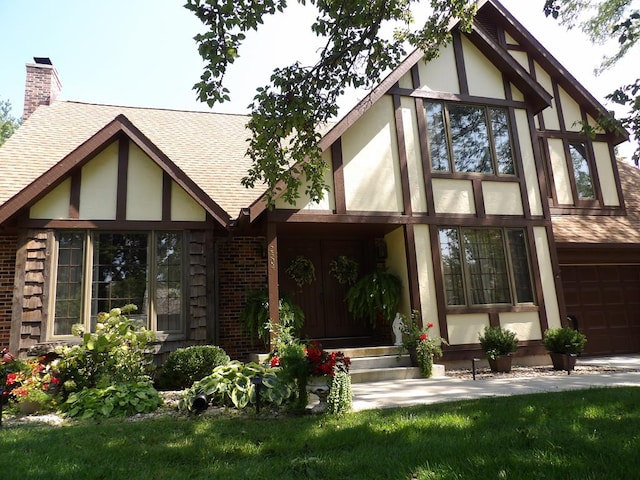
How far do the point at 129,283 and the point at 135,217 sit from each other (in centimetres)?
121

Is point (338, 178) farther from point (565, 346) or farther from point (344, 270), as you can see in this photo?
point (565, 346)

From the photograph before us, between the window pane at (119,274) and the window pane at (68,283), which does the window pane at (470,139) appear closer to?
the window pane at (119,274)

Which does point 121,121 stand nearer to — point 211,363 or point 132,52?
point 132,52

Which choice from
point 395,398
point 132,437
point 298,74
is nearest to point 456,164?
point 298,74

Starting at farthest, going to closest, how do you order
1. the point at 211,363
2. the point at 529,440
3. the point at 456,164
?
1. the point at 456,164
2. the point at 211,363
3. the point at 529,440

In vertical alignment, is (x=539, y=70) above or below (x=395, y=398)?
above

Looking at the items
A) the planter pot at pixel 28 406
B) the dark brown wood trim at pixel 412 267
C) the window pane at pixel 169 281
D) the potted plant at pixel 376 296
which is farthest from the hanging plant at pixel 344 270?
the planter pot at pixel 28 406

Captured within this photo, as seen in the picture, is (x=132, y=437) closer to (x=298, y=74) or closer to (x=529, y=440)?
(x=529, y=440)

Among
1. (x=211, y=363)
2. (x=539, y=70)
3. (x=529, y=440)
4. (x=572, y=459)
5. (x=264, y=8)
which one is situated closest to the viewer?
(x=572, y=459)

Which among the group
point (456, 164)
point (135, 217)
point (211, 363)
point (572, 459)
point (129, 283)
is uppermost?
point (456, 164)

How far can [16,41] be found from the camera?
745cm

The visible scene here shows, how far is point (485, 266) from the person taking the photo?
961 cm

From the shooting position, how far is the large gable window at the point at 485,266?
9344 mm

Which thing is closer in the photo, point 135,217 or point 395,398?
point 395,398
